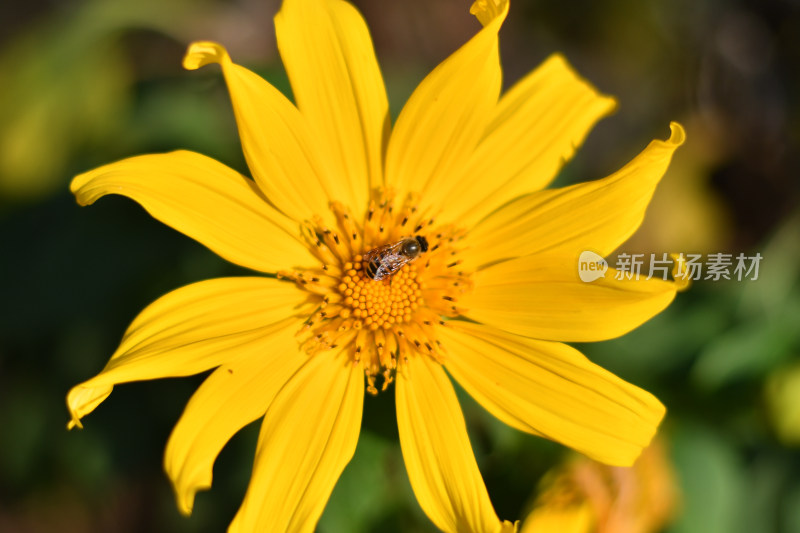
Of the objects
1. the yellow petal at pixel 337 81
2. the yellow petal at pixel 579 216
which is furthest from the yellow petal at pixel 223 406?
A: the yellow petal at pixel 579 216

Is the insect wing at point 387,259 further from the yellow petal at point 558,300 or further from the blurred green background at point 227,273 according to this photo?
the blurred green background at point 227,273

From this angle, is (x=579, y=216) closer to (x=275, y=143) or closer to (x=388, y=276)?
(x=388, y=276)

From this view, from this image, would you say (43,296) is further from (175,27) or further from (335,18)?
(335,18)

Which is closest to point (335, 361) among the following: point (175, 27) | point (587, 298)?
point (587, 298)

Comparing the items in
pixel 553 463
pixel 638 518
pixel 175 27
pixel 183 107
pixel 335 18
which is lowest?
pixel 638 518

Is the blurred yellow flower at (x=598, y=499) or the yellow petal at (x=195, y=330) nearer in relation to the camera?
the yellow petal at (x=195, y=330)

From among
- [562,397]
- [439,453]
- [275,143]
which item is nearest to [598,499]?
[562,397]
